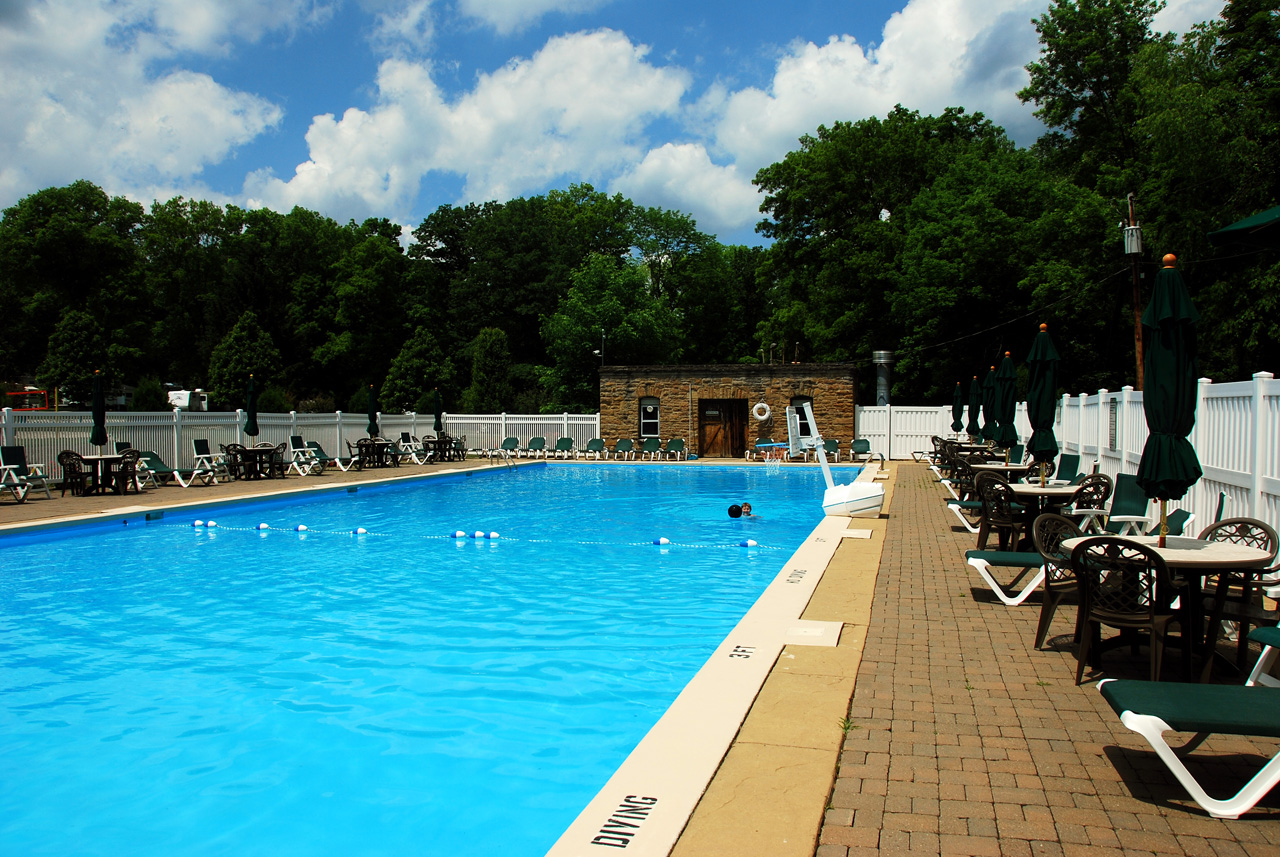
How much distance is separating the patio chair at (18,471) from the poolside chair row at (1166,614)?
15421 mm

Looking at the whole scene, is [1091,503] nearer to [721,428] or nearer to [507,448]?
[721,428]

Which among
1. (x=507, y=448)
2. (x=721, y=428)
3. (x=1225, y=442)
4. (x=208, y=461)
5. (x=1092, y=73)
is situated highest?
(x=1092, y=73)

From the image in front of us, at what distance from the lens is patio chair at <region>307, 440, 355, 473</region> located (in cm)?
2083

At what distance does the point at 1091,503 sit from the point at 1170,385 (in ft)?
11.3

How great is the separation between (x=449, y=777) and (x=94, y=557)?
8.23 meters

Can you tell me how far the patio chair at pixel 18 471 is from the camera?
13680 millimetres

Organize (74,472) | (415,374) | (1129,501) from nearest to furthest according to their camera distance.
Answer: (1129,501), (74,472), (415,374)

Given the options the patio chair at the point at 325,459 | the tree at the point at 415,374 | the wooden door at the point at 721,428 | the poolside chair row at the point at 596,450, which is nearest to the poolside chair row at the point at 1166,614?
the patio chair at the point at 325,459

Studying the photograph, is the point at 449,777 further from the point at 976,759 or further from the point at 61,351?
the point at 61,351

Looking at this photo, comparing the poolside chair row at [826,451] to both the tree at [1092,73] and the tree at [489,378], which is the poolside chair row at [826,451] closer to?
the tree at [489,378]

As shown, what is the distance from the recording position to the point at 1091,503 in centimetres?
775

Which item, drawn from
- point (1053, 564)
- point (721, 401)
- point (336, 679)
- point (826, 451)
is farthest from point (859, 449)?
point (336, 679)

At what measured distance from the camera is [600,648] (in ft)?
20.2

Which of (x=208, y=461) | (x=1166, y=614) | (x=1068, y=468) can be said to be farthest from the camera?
(x=208, y=461)
